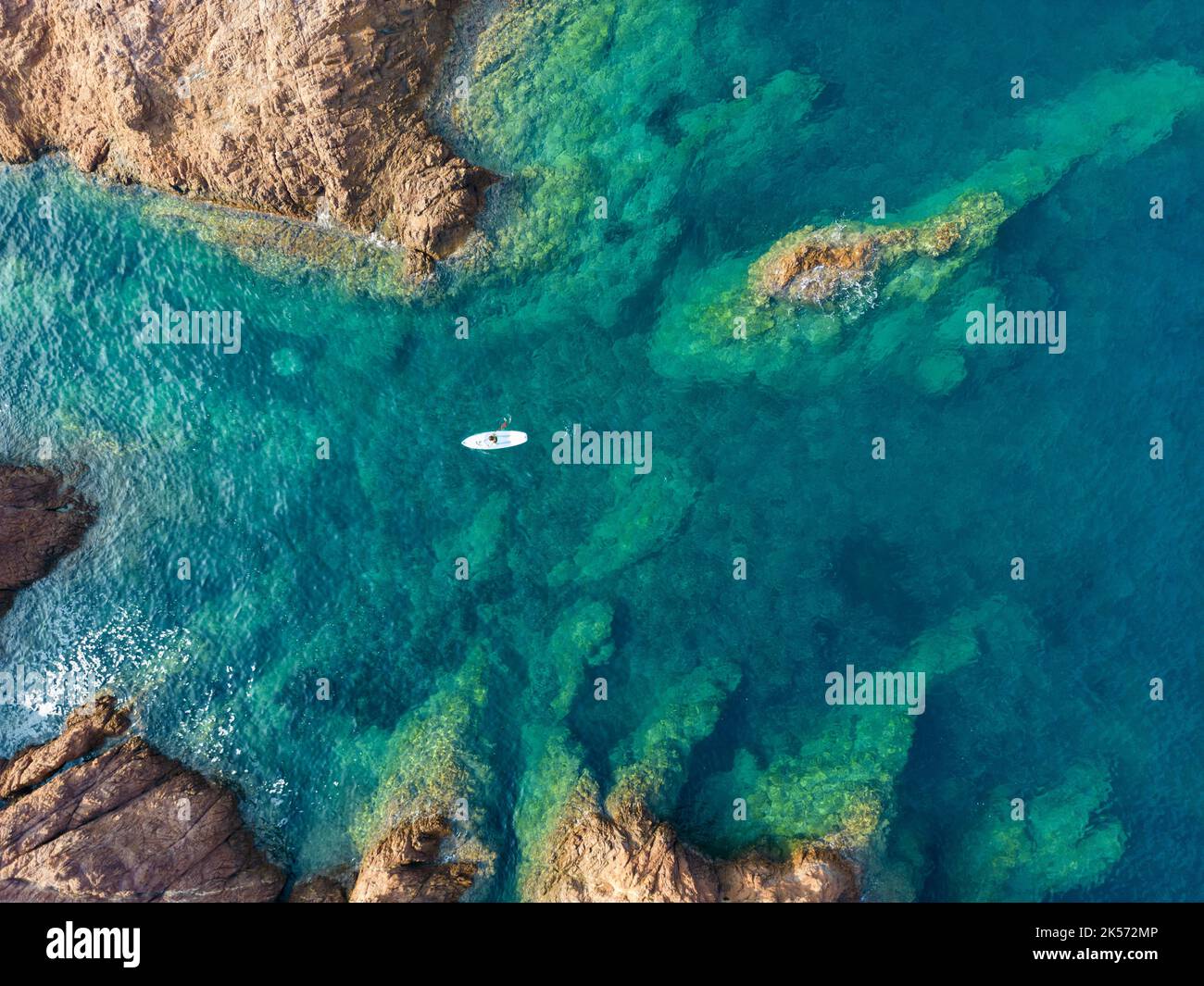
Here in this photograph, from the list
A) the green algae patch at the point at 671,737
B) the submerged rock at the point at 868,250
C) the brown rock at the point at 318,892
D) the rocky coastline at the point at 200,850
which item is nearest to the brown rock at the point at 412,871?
the rocky coastline at the point at 200,850

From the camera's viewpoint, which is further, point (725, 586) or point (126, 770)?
point (725, 586)

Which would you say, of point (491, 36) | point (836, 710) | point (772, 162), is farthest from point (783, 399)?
point (491, 36)

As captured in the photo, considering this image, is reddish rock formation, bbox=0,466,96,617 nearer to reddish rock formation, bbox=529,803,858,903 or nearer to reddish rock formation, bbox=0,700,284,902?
reddish rock formation, bbox=0,700,284,902

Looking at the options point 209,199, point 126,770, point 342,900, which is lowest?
point 342,900

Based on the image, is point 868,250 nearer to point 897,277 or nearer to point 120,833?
point 897,277

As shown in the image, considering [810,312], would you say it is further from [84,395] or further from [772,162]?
[84,395]
